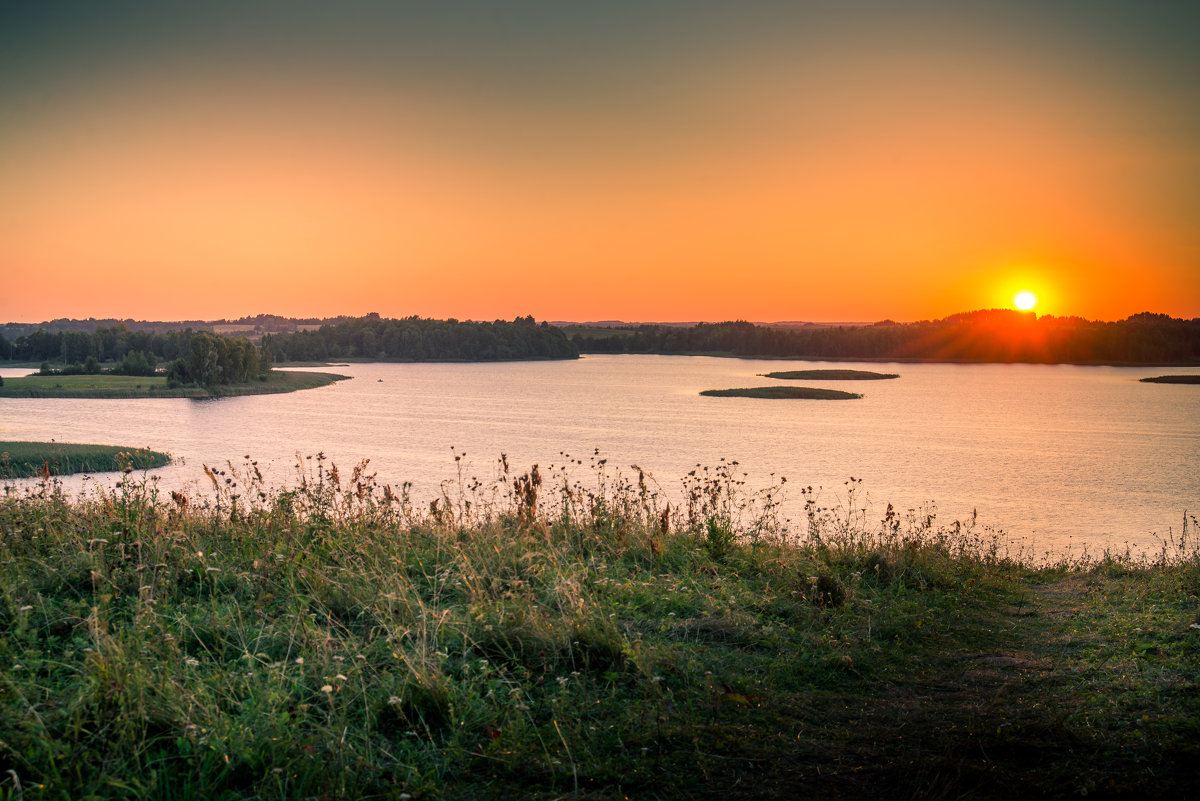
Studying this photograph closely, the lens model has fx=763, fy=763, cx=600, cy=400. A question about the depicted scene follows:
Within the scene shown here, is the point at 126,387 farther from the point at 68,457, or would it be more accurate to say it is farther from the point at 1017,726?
the point at 1017,726

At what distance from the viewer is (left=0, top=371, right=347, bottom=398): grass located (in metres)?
87.4

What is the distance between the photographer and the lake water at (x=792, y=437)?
1122 inches

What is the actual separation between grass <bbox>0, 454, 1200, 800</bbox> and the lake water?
14.6m

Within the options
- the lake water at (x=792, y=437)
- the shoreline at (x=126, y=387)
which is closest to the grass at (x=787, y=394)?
the lake water at (x=792, y=437)

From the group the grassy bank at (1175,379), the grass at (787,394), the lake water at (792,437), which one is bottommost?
the lake water at (792,437)

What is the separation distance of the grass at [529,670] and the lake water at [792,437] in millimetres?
14598

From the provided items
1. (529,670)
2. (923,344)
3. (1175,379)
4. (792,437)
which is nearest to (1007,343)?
(923,344)

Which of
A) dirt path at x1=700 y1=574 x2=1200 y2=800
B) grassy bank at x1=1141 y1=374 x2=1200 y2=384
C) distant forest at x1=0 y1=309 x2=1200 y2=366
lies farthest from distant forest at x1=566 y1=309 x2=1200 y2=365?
dirt path at x1=700 y1=574 x2=1200 y2=800

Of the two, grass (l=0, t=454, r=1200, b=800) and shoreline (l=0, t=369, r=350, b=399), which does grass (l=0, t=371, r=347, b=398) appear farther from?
grass (l=0, t=454, r=1200, b=800)

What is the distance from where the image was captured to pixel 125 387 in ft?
309

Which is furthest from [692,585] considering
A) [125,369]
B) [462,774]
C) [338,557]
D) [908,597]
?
[125,369]

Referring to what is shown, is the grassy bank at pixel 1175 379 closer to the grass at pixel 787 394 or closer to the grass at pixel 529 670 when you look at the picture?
the grass at pixel 787 394

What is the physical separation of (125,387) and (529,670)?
106546 millimetres

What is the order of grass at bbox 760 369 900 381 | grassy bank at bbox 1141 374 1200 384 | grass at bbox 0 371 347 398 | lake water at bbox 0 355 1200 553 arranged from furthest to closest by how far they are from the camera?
grass at bbox 760 369 900 381
grassy bank at bbox 1141 374 1200 384
grass at bbox 0 371 347 398
lake water at bbox 0 355 1200 553
